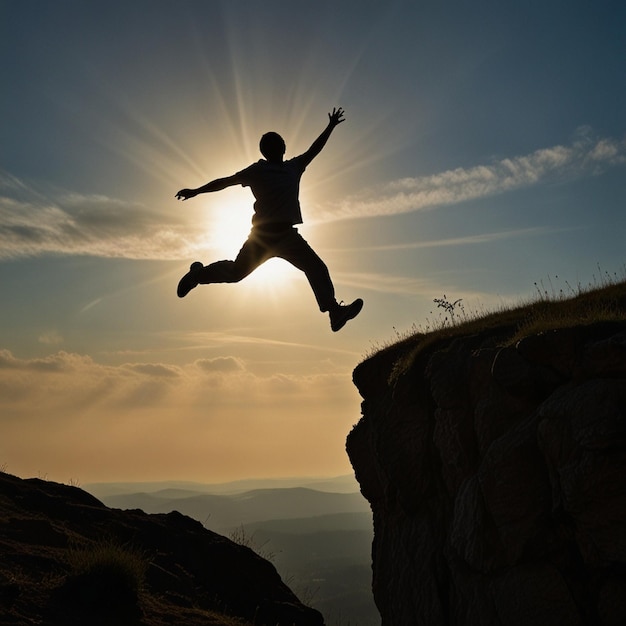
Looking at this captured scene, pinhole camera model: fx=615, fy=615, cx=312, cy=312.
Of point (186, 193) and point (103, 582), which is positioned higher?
point (186, 193)

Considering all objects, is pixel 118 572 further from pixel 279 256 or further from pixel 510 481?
pixel 510 481

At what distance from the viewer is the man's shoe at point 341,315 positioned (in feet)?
29.7

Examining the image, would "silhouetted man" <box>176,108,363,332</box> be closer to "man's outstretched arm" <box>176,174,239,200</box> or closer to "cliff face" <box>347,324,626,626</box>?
"man's outstretched arm" <box>176,174,239,200</box>

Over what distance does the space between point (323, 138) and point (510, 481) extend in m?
5.65

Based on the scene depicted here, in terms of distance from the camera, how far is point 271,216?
8.41m

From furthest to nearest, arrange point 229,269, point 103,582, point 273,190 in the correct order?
point 229,269 → point 103,582 → point 273,190

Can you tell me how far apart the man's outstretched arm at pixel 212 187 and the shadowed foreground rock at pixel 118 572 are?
5355 mm

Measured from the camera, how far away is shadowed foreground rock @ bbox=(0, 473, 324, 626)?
7.91 meters

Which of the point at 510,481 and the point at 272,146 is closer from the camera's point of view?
the point at 272,146

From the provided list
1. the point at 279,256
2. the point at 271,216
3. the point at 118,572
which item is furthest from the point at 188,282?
the point at 118,572

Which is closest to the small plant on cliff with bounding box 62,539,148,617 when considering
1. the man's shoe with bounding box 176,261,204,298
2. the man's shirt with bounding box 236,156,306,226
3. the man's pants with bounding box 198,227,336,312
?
the man's shoe with bounding box 176,261,204,298

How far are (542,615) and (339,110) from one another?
739cm

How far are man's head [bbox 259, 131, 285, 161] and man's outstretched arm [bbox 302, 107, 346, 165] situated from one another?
0.38 m

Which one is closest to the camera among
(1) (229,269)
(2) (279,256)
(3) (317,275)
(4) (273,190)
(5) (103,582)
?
(4) (273,190)
